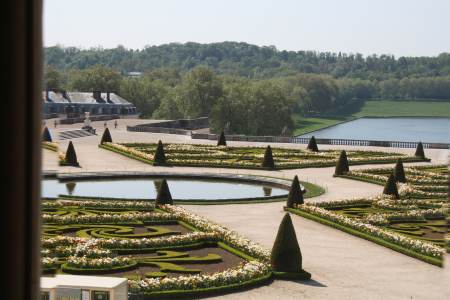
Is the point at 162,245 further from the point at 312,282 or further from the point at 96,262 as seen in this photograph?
the point at 312,282

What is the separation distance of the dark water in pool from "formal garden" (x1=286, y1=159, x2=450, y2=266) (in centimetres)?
9458

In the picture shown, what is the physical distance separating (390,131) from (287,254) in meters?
149

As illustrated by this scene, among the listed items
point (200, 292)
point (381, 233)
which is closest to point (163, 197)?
point (381, 233)

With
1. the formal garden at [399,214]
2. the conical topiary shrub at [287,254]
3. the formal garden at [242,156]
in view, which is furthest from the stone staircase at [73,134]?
the conical topiary shrub at [287,254]

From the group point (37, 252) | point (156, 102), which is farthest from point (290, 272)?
point (156, 102)

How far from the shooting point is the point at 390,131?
169m

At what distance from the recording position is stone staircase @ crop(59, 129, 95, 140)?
7162cm

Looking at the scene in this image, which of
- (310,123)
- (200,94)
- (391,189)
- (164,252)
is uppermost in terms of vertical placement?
(200,94)

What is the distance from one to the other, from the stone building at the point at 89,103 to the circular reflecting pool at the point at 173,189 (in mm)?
61418

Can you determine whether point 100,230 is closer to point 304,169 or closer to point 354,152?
point 304,169

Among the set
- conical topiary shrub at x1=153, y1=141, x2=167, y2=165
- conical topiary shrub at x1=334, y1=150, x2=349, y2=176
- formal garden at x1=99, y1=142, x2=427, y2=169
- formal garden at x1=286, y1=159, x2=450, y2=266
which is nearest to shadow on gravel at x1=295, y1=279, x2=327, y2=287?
formal garden at x1=286, y1=159, x2=450, y2=266

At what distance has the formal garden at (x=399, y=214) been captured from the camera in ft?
95.5

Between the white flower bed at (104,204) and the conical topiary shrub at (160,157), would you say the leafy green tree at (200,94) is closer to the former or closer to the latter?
the conical topiary shrub at (160,157)

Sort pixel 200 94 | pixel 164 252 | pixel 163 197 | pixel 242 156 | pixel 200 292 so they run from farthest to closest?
pixel 200 94 < pixel 242 156 < pixel 163 197 < pixel 164 252 < pixel 200 292
